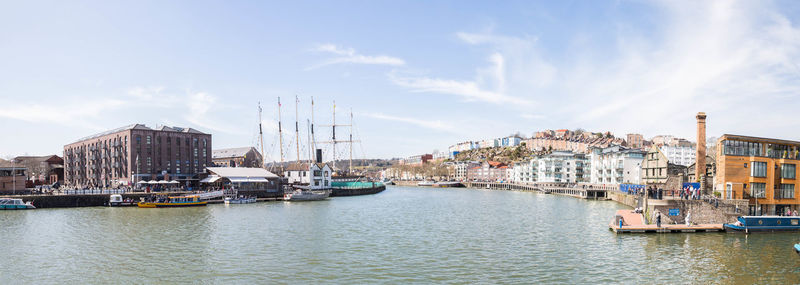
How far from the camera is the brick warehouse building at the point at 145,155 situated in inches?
4134

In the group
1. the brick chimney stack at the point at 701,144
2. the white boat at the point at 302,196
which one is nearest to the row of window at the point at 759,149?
the brick chimney stack at the point at 701,144

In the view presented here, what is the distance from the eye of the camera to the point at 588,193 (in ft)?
366

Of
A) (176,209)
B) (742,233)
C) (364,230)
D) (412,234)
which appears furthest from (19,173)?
(742,233)

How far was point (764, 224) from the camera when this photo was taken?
1690 inches

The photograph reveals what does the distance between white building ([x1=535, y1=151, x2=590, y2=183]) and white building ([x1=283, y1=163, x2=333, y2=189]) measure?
8329 centimetres

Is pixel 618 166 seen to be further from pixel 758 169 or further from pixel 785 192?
pixel 758 169

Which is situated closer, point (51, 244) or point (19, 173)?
point (51, 244)

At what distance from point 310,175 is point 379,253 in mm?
84562

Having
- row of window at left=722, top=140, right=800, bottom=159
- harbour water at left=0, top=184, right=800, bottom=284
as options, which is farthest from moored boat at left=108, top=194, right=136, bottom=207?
row of window at left=722, top=140, right=800, bottom=159

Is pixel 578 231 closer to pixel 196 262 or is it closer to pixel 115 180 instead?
pixel 196 262

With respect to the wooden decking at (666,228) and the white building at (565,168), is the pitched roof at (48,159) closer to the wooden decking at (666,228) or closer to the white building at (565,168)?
the white building at (565,168)

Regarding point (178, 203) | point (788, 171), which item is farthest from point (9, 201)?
point (788, 171)

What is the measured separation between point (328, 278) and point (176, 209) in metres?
53.9

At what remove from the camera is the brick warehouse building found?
344ft
